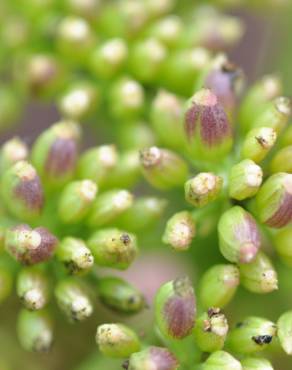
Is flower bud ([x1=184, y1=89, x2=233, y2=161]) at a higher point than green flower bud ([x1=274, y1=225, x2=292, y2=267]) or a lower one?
higher

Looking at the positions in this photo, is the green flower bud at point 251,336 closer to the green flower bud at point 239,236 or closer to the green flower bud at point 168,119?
the green flower bud at point 239,236

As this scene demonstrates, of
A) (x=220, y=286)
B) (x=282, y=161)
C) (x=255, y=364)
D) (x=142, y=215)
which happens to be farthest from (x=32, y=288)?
(x=282, y=161)

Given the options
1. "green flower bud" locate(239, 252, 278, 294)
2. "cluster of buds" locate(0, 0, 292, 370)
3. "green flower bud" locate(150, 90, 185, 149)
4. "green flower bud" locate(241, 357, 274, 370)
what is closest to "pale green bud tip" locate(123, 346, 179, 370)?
"cluster of buds" locate(0, 0, 292, 370)

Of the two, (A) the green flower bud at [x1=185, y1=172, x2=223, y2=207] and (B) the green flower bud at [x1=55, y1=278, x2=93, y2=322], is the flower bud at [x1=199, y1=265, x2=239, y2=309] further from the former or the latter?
(B) the green flower bud at [x1=55, y1=278, x2=93, y2=322]

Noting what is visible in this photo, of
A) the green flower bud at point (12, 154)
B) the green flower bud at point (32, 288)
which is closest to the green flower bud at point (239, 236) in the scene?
the green flower bud at point (32, 288)

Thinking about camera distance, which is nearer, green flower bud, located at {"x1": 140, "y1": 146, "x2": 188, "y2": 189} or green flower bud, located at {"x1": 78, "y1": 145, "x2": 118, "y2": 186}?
green flower bud, located at {"x1": 140, "y1": 146, "x2": 188, "y2": 189}

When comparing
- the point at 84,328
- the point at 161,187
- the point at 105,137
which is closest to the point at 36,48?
the point at 105,137

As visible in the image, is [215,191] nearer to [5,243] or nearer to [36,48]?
[5,243]
